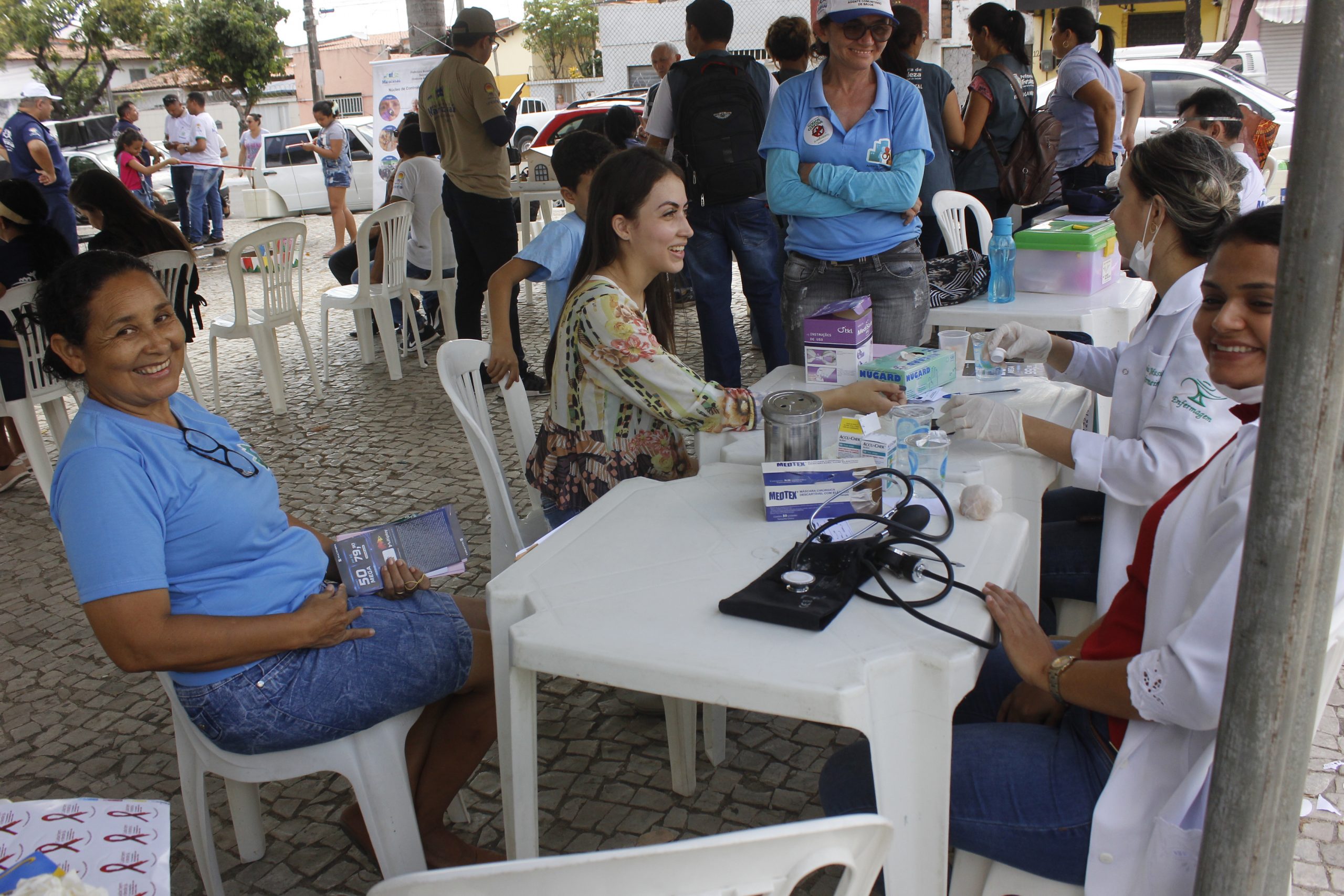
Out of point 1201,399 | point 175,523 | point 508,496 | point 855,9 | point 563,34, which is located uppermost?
point 563,34

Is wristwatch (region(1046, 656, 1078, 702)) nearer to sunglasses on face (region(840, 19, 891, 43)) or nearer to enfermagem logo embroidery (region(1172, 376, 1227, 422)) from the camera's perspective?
enfermagem logo embroidery (region(1172, 376, 1227, 422))

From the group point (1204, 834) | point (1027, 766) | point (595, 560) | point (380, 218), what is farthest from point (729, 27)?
point (1204, 834)

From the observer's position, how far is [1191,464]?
6.70 feet

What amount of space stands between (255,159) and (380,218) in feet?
35.0

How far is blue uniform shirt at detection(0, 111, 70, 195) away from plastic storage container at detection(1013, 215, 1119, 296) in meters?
8.31

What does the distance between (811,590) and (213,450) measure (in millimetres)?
1186

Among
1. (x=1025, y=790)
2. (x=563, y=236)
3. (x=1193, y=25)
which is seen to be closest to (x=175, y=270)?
(x=563, y=236)

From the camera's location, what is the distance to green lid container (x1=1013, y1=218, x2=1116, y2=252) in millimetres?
3473

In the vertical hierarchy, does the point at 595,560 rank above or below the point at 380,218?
below

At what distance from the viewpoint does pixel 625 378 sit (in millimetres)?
2320

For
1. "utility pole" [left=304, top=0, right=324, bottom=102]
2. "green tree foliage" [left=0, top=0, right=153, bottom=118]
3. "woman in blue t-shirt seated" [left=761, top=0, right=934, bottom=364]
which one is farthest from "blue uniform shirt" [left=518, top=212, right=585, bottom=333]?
"green tree foliage" [left=0, top=0, right=153, bottom=118]

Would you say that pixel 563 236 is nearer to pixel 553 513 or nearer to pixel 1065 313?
pixel 553 513

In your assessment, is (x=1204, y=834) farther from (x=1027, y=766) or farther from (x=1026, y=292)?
(x=1026, y=292)

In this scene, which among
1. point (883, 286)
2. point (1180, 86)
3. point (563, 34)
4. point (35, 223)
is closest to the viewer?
point (883, 286)
